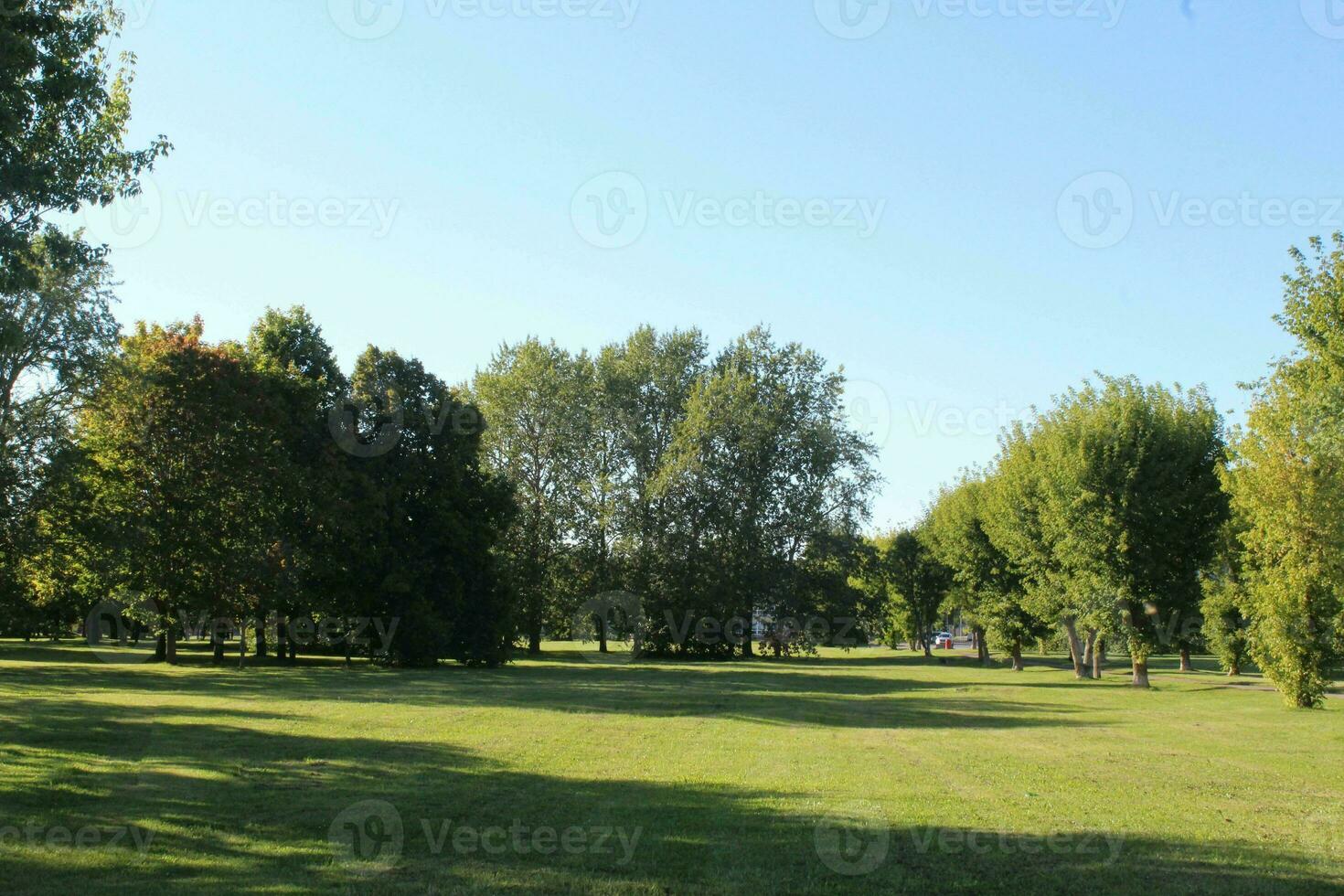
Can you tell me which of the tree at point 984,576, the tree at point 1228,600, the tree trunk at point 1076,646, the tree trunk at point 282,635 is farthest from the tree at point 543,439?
the tree at point 1228,600

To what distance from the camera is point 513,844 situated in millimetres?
10227

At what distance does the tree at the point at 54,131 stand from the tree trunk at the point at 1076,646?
1797 inches

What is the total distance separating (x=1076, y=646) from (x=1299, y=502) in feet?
80.6

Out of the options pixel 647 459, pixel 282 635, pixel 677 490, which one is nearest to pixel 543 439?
pixel 647 459

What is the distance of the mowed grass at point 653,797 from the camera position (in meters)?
9.09

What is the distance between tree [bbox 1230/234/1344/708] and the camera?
27.0 meters

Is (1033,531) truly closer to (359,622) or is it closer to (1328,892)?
(359,622)

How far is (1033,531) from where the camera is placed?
165ft

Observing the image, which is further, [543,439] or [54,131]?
[543,439]

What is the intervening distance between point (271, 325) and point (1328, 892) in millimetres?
51659

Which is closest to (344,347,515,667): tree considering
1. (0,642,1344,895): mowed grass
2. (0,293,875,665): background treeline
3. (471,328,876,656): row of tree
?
(0,293,875,665): background treeline

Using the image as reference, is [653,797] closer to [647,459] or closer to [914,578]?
[647,459]

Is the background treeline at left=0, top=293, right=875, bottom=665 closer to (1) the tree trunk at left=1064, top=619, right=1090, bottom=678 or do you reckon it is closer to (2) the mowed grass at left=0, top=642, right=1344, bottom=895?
(1) the tree trunk at left=1064, top=619, right=1090, bottom=678

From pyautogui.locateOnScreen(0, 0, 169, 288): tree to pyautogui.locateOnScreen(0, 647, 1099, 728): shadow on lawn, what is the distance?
14156 millimetres
